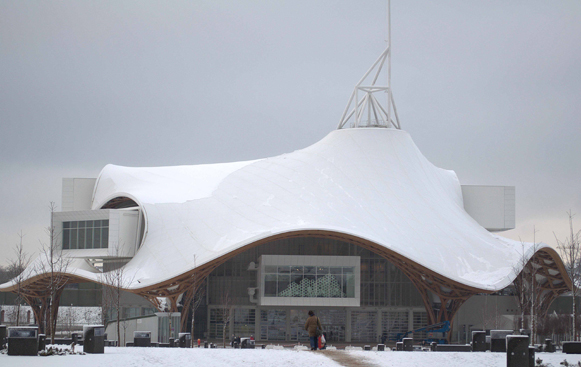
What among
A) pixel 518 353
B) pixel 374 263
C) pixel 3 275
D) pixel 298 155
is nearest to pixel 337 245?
pixel 374 263

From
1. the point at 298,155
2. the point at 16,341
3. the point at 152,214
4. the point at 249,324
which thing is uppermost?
the point at 298,155

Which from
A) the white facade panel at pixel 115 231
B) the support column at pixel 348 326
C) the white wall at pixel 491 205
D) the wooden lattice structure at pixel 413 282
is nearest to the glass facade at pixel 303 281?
the wooden lattice structure at pixel 413 282

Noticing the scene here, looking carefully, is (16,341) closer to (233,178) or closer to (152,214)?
(152,214)

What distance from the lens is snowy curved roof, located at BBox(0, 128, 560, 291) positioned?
52156mm

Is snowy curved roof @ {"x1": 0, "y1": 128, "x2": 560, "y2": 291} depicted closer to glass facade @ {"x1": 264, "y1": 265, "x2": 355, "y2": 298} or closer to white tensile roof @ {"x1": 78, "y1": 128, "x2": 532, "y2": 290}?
white tensile roof @ {"x1": 78, "y1": 128, "x2": 532, "y2": 290}

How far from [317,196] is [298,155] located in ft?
24.8

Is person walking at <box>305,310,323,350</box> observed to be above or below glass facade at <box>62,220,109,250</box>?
below

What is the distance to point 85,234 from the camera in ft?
201

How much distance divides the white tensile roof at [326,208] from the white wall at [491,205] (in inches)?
255

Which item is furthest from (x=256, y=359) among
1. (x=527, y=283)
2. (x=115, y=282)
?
(x=527, y=283)

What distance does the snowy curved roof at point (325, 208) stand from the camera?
171 feet

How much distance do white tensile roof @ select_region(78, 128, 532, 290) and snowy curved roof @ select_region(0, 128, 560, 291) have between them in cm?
9

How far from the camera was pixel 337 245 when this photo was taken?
62.1m

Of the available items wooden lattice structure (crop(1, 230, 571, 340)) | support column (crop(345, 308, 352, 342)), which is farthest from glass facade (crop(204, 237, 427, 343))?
wooden lattice structure (crop(1, 230, 571, 340))
